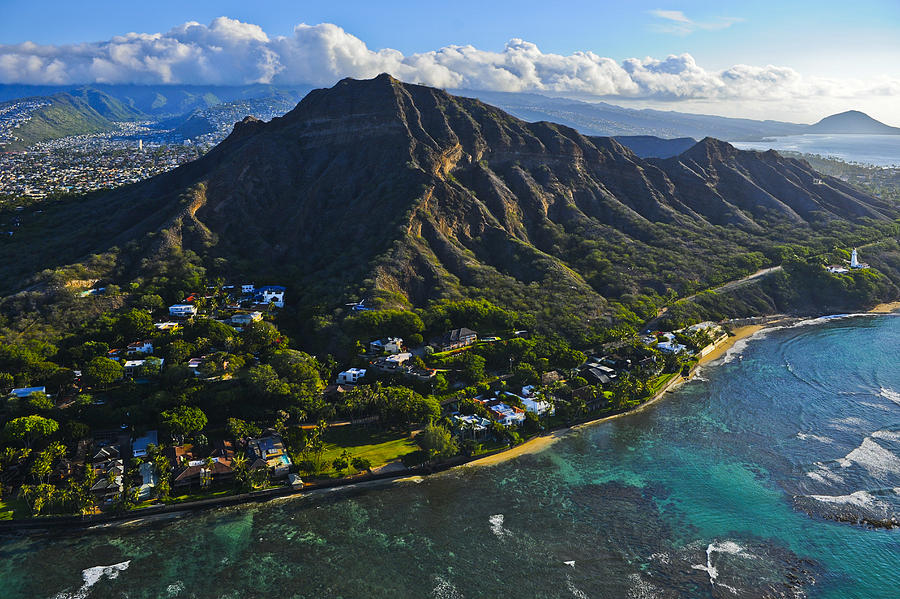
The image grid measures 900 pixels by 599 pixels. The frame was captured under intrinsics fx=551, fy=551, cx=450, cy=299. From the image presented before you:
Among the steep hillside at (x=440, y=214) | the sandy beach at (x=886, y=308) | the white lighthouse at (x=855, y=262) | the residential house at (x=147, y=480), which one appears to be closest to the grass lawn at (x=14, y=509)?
the residential house at (x=147, y=480)

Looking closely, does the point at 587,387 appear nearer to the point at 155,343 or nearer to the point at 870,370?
the point at 870,370

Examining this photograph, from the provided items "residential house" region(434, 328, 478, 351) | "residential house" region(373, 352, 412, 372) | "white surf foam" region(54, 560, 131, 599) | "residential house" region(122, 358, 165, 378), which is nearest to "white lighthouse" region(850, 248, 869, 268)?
"residential house" region(434, 328, 478, 351)

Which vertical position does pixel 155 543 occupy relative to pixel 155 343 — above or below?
below

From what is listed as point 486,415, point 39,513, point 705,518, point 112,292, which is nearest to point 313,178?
point 112,292

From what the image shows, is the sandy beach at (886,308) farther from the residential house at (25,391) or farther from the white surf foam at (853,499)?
the residential house at (25,391)

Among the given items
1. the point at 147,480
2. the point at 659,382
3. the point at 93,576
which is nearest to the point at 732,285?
the point at 659,382

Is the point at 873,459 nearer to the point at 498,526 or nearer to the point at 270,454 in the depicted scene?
the point at 498,526
